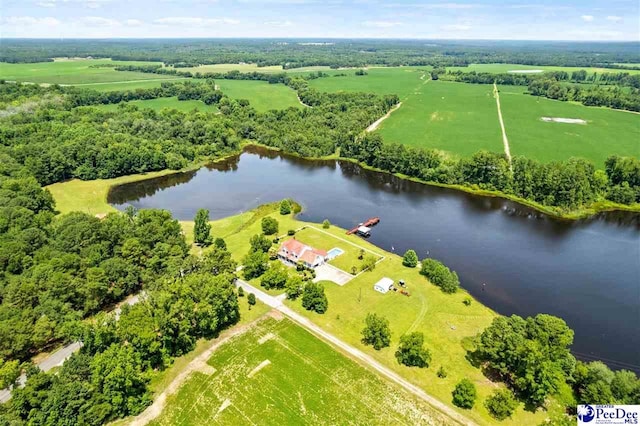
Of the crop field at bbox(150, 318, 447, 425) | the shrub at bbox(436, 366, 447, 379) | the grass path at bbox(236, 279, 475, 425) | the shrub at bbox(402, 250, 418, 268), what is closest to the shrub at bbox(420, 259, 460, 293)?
the shrub at bbox(402, 250, 418, 268)

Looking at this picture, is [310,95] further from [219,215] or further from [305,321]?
[305,321]

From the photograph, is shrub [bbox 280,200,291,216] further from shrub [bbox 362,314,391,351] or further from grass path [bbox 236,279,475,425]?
shrub [bbox 362,314,391,351]

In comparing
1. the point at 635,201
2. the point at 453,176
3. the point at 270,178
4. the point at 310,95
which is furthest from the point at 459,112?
the point at 270,178

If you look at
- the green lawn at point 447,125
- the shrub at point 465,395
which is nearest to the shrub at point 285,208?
the shrub at point 465,395

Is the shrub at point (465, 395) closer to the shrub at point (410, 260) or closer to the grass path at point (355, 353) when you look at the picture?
the grass path at point (355, 353)

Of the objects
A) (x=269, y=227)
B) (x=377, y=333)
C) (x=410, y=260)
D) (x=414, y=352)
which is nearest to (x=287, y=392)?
(x=377, y=333)

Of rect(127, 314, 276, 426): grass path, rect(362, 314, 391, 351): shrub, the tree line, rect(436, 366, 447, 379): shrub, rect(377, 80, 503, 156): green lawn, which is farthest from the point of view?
rect(377, 80, 503, 156): green lawn
